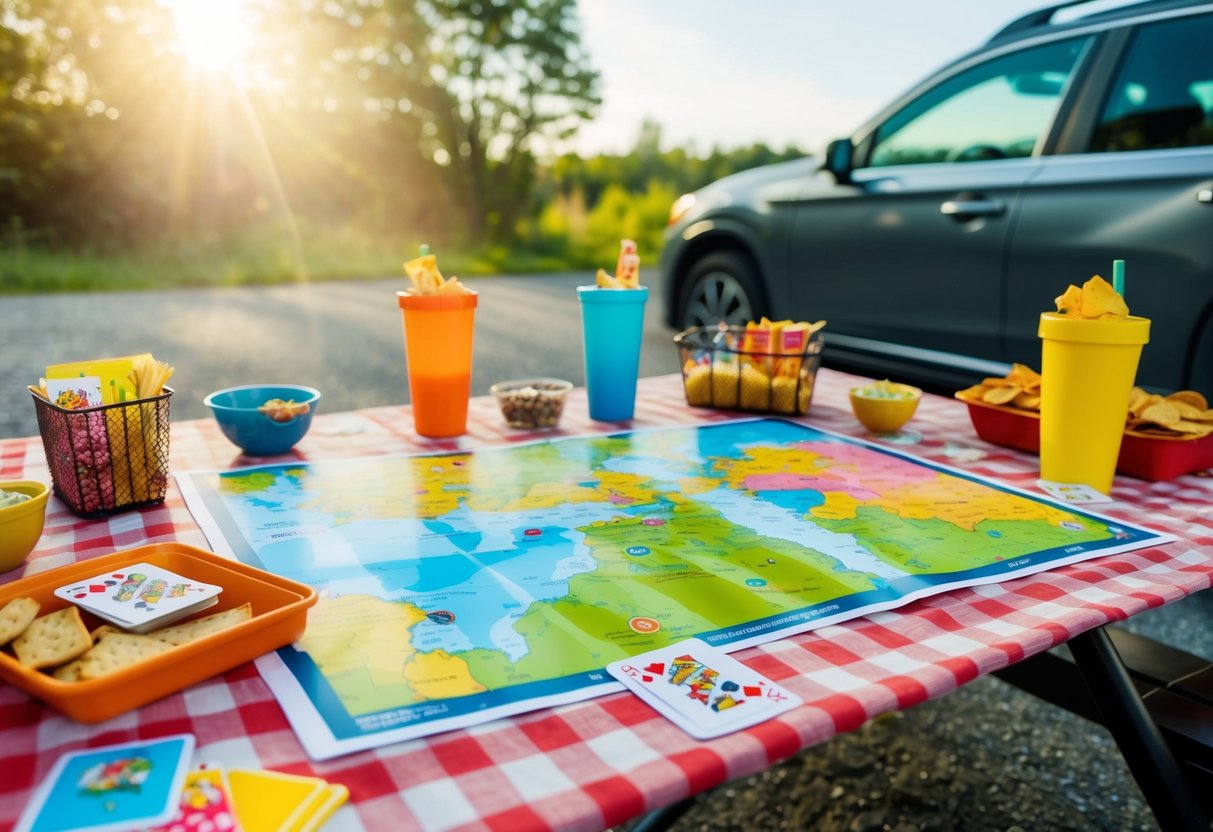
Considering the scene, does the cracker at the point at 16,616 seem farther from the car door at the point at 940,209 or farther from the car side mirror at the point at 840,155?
the car side mirror at the point at 840,155

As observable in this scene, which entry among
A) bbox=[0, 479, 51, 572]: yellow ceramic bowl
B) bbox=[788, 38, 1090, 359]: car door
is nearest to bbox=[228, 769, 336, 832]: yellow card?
bbox=[0, 479, 51, 572]: yellow ceramic bowl

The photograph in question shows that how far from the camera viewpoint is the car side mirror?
9.36ft

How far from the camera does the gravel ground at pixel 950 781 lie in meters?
1.53

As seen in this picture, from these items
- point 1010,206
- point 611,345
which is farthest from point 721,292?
point 611,345

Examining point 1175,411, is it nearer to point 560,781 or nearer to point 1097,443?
point 1097,443

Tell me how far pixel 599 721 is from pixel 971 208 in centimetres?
235

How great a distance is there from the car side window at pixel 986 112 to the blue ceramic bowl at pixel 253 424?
219cm

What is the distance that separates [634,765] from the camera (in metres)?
0.54

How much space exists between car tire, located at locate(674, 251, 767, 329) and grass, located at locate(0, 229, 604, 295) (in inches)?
118

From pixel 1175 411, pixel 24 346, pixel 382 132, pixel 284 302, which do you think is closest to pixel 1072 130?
pixel 1175 411

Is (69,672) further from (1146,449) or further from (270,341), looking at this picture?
(270,341)

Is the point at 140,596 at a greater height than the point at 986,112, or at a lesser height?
lesser

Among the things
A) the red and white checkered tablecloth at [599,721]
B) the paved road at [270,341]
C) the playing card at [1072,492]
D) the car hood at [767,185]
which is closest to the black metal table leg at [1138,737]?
the red and white checkered tablecloth at [599,721]

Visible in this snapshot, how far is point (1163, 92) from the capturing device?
7.38 ft
